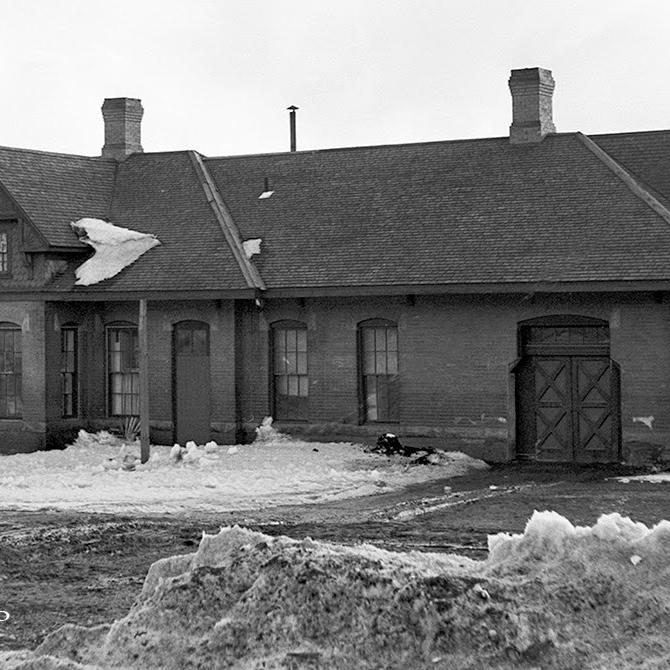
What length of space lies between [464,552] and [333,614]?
21.2ft

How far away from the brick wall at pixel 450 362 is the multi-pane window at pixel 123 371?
257 cm

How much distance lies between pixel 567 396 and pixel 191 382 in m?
7.31

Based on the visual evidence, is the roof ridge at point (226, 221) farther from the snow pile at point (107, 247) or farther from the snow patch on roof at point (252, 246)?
the snow pile at point (107, 247)

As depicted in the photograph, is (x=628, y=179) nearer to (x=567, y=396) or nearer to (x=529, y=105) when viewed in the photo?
(x=529, y=105)

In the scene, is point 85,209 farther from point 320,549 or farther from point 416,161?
point 320,549

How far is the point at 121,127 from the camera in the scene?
32438 millimetres

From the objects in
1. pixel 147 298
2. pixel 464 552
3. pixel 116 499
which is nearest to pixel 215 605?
pixel 464 552

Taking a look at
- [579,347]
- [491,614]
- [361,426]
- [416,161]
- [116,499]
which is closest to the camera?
[491,614]

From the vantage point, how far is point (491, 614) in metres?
9.23

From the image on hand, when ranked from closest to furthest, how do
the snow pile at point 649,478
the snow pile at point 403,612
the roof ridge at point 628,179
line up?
the snow pile at point 403,612, the snow pile at point 649,478, the roof ridge at point 628,179

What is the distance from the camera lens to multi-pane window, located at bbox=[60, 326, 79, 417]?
28812 millimetres

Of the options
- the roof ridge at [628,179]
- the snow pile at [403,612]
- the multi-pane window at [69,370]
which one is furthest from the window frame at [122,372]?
the snow pile at [403,612]

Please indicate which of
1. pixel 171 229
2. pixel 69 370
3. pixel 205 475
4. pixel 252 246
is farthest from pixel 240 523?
pixel 171 229

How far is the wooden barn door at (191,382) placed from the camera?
91.1 ft
